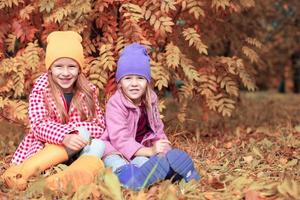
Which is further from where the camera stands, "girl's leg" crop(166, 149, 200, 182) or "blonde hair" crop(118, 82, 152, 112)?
"blonde hair" crop(118, 82, 152, 112)

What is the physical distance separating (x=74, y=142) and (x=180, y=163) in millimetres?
740

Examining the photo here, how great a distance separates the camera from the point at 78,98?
13.4 feet

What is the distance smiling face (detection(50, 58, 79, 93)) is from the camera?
13.1 ft

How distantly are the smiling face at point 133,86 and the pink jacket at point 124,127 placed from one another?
56 mm

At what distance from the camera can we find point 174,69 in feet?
16.6

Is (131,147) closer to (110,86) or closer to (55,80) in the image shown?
(55,80)

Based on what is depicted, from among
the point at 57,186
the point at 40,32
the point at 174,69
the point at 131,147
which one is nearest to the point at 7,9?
the point at 40,32

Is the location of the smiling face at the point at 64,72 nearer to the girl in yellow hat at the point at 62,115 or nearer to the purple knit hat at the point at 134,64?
Result: the girl in yellow hat at the point at 62,115

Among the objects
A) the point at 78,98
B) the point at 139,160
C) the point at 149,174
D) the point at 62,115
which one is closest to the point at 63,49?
the point at 78,98

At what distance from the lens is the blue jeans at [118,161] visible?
12.1ft

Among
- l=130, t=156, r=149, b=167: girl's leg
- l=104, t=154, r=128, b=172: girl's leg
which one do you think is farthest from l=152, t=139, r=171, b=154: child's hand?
l=104, t=154, r=128, b=172: girl's leg

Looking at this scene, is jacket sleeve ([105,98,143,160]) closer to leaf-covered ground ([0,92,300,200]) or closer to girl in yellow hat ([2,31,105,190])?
girl in yellow hat ([2,31,105,190])

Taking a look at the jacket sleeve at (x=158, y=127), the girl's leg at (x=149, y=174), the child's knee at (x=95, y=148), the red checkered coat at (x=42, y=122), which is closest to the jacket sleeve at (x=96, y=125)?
the red checkered coat at (x=42, y=122)

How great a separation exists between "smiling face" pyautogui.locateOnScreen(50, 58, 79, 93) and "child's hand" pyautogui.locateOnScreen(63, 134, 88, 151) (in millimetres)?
528
